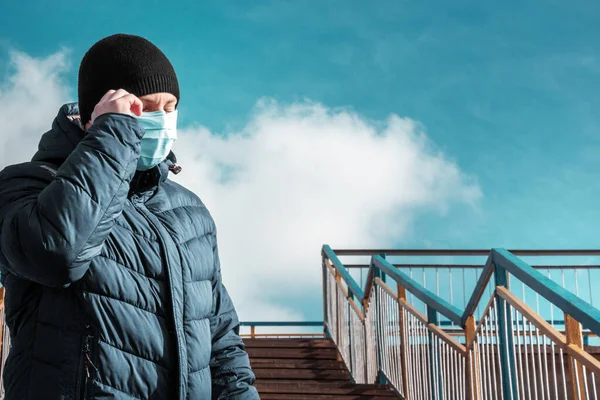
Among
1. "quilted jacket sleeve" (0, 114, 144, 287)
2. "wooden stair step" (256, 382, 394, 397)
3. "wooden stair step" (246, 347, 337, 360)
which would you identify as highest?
"wooden stair step" (246, 347, 337, 360)

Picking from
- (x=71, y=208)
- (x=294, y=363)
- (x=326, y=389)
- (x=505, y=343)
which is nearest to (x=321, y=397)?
(x=326, y=389)

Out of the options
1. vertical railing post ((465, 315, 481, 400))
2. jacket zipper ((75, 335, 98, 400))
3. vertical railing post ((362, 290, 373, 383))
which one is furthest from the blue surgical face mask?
vertical railing post ((362, 290, 373, 383))

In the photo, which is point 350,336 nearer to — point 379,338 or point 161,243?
point 379,338

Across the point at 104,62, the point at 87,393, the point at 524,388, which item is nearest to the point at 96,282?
the point at 87,393

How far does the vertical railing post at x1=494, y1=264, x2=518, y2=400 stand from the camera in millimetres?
3621

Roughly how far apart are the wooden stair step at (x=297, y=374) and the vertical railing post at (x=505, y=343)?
147 inches

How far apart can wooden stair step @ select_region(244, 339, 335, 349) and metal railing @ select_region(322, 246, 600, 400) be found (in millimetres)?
410

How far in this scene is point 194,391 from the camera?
1.65 meters

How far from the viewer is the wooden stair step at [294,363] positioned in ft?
24.4

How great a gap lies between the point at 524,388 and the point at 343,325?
4644 mm

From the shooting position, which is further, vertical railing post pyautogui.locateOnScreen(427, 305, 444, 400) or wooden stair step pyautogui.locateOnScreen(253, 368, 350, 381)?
wooden stair step pyautogui.locateOnScreen(253, 368, 350, 381)

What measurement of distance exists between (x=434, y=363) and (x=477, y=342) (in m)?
0.83

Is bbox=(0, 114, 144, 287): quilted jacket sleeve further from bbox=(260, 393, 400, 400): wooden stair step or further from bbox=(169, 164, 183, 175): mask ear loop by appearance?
bbox=(260, 393, 400, 400): wooden stair step

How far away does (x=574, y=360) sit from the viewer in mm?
2887
